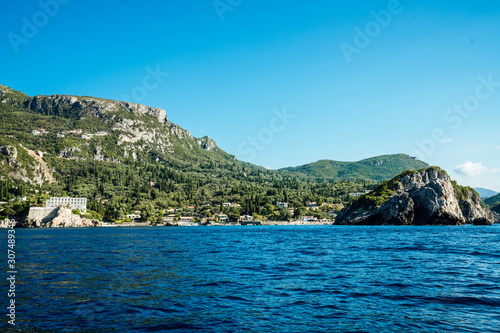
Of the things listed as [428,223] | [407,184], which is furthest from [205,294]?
[407,184]

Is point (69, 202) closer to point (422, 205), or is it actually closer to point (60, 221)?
point (60, 221)

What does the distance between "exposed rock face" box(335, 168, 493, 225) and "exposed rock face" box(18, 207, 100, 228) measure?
133396 millimetres

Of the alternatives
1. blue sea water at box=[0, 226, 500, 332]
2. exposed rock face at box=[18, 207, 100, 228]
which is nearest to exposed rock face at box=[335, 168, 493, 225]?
blue sea water at box=[0, 226, 500, 332]

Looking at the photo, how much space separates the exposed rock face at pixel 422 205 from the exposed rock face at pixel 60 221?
133396mm

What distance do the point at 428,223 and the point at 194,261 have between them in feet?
412

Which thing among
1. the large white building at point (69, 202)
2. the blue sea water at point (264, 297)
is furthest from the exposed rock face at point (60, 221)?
the blue sea water at point (264, 297)

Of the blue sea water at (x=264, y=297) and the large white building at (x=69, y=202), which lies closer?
the blue sea water at (x=264, y=297)

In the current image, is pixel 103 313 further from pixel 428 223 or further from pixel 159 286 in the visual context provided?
pixel 428 223

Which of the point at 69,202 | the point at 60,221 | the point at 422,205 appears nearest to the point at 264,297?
the point at 422,205

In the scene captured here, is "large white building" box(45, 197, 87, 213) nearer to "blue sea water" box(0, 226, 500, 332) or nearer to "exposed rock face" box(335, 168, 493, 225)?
"exposed rock face" box(335, 168, 493, 225)

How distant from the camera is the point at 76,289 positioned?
19.2 m

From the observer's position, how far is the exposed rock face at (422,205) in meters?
128

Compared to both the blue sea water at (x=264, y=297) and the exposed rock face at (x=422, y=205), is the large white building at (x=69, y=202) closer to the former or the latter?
the exposed rock face at (x=422, y=205)

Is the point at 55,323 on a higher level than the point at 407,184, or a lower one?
lower
